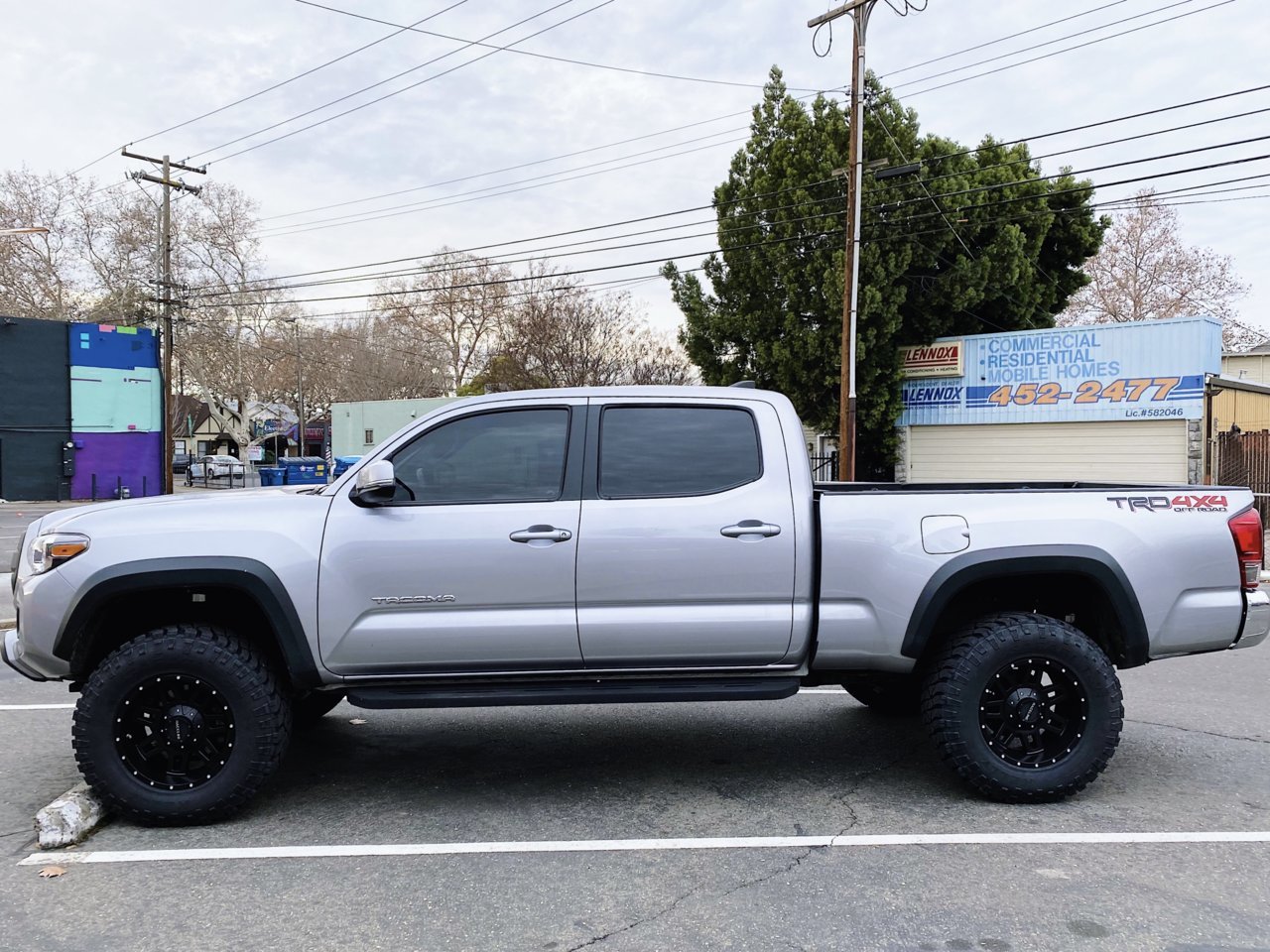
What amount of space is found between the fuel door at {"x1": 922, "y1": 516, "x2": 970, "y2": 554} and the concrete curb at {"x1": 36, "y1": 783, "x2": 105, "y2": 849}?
12.6 feet

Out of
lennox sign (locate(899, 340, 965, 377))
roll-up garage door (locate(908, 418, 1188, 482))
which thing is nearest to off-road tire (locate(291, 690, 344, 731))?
roll-up garage door (locate(908, 418, 1188, 482))

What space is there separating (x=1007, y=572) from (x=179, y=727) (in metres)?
3.73

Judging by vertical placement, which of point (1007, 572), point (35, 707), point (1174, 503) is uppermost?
point (1174, 503)

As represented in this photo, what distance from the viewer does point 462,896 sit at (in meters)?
3.59

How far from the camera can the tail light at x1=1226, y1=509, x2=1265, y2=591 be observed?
466 cm

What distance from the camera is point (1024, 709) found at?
14.8 feet

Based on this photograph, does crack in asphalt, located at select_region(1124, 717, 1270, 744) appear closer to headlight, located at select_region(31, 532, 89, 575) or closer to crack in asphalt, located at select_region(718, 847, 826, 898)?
crack in asphalt, located at select_region(718, 847, 826, 898)

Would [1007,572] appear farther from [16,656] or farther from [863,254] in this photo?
[863,254]

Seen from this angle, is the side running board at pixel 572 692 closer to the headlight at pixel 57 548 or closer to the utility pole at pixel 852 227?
the headlight at pixel 57 548

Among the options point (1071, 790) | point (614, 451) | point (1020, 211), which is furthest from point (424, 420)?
point (1020, 211)

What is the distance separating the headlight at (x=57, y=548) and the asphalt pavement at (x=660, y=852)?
3.80ft

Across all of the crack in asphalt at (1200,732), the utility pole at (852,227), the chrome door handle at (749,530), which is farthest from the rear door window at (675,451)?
the utility pole at (852,227)

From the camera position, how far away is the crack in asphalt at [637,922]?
323cm

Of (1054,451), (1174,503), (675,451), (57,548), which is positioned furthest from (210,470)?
(1174,503)
